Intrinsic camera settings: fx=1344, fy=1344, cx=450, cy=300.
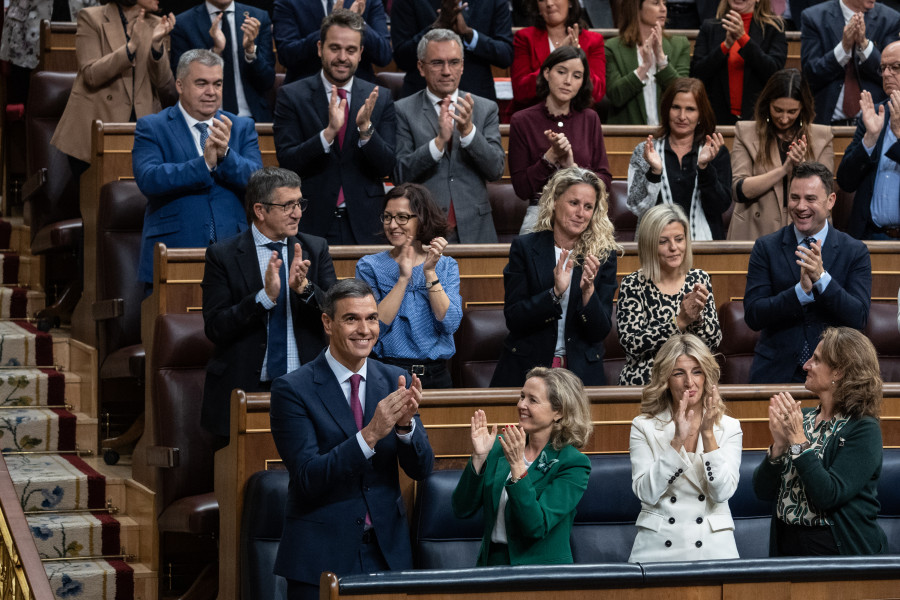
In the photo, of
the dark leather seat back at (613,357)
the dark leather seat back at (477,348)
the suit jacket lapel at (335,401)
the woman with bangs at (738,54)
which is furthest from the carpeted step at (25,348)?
the woman with bangs at (738,54)

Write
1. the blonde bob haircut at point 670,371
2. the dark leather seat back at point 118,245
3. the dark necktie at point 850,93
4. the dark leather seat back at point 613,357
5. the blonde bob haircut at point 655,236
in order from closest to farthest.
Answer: the blonde bob haircut at point 670,371
the blonde bob haircut at point 655,236
the dark leather seat back at point 613,357
the dark leather seat back at point 118,245
the dark necktie at point 850,93

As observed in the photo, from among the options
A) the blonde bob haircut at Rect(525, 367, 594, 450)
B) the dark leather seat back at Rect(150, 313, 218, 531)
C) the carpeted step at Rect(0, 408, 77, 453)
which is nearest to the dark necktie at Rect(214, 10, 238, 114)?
the carpeted step at Rect(0, 408, 77, 453)

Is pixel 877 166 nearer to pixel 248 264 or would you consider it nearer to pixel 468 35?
pixel 468 35

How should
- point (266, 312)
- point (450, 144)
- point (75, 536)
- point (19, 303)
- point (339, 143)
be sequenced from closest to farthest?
point (266, 312), point (75, 536), point (339, 143), point (450, 144), point (19, 303)

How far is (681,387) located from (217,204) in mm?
1672

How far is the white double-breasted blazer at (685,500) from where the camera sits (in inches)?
111

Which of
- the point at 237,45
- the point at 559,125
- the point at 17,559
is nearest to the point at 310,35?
the point at 237,45

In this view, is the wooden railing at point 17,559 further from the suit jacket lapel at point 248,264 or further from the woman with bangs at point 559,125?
the woman with bangs at point 559,125

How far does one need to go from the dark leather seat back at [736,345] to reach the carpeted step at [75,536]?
6.18 ft

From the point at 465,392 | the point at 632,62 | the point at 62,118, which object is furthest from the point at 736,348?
the point at 62,118

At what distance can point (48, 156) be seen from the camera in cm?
500

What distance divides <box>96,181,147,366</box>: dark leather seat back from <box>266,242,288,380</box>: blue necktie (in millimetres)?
983

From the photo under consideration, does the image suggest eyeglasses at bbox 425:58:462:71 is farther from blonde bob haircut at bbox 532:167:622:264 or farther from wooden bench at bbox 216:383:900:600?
wooden bench at bbox 216:383:900:600

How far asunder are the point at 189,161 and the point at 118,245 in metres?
0.59
